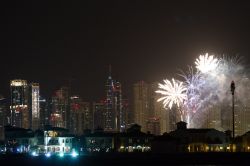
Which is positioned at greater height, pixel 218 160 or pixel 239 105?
pixel 239 105

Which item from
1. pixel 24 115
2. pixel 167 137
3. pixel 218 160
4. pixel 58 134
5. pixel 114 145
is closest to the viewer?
pixel 218 160

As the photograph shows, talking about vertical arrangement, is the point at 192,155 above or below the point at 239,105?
below

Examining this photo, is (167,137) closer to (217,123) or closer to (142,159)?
(142,159)

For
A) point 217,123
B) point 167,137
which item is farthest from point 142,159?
point 217,123

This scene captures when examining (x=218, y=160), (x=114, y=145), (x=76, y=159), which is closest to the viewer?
(x=218, y=160)

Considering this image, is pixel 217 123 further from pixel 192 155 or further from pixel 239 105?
pixel 192 155

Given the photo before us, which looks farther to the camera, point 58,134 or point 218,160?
point 58,134

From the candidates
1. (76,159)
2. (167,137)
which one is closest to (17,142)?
(167,137)

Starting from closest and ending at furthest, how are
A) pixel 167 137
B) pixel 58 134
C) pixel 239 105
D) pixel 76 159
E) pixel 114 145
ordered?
pixel 76 159 → pixel 167 137 → pixel 114 145 → pixel 58 134 → pixel 239 105

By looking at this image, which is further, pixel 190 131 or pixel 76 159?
pixel 190 131
